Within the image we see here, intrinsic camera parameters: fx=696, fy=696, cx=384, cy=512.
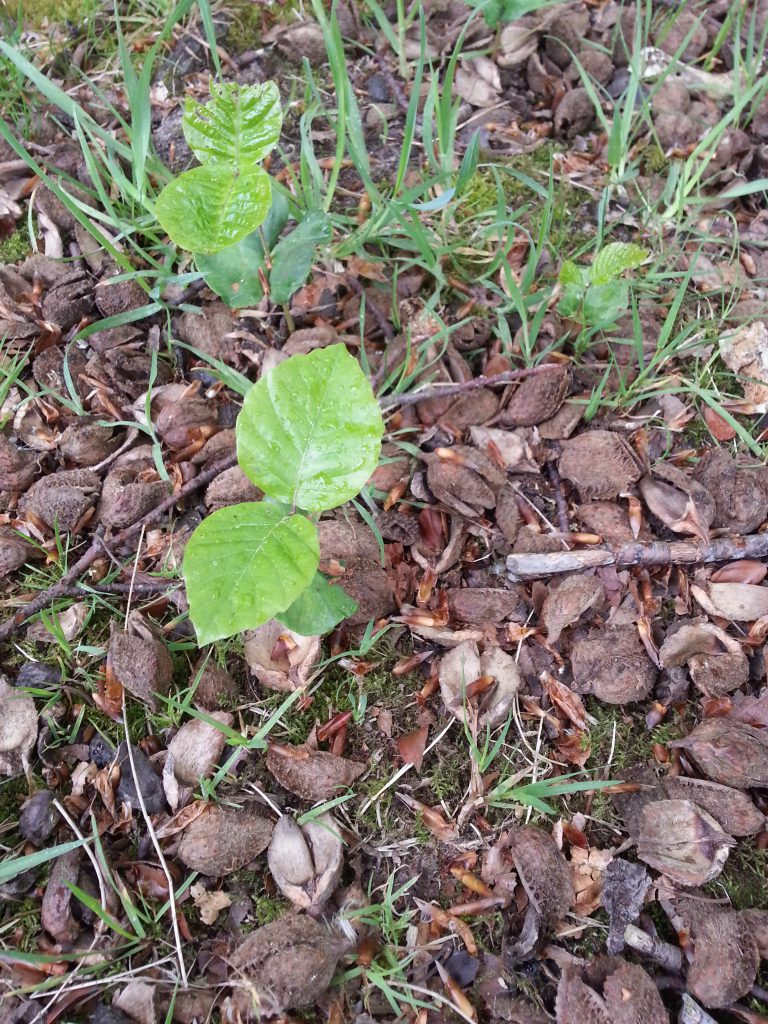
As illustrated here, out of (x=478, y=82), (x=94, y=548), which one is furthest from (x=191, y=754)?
(x=478, y=82)

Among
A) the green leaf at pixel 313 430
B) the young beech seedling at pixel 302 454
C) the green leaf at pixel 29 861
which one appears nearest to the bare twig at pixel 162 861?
the green leaf at pixel 29 861

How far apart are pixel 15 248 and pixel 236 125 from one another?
2.71 ft

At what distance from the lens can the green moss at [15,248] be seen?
73.8 inches

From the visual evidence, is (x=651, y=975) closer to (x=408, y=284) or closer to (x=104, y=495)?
(x=104, y=495)

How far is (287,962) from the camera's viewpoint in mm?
1142

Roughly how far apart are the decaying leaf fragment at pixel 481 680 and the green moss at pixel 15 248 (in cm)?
154

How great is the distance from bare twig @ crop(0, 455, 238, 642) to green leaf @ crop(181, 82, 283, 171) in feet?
2.08

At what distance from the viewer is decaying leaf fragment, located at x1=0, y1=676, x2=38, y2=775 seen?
4.37ft

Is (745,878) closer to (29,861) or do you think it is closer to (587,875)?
(587,875)

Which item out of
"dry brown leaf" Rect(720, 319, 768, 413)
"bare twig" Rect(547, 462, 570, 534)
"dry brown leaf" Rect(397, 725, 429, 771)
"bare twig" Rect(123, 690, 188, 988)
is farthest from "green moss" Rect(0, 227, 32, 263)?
"dry brown leaf" Rect(720, 319, 768, 413)

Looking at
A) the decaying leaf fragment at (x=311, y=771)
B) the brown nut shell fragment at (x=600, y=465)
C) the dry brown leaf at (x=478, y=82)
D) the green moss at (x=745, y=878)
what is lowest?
the green moss at (x=745, y=878)

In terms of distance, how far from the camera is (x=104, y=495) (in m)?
1.57

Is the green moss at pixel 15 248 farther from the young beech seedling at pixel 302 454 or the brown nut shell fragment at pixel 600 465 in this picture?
the brown nut shell fragment at pixel 600 465

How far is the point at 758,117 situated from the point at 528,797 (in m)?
2.14
